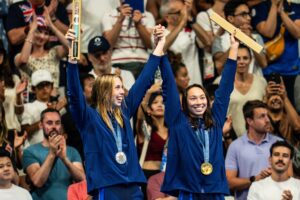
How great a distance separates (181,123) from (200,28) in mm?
4468

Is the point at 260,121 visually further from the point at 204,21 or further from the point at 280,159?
the point at 204,21

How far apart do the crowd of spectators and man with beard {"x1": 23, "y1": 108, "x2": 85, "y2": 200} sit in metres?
0.01

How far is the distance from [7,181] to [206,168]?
7.97ft

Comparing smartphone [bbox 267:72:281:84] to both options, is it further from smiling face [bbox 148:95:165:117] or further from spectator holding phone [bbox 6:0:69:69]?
spectator holding phone [bbox 6:0:69:69]

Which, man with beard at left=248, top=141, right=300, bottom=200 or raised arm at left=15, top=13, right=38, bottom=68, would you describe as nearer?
man with beard at left=248, top=141, right=300, bottom=200

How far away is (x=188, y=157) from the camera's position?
10227 mm

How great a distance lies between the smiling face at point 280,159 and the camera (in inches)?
474

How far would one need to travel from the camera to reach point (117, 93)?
9.88 m

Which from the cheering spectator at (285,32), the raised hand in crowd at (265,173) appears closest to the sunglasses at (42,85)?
the raised hand in crowd at (265,173)

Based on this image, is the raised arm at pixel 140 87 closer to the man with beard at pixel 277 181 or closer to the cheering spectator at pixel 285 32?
the man with beard at pixel 277 181

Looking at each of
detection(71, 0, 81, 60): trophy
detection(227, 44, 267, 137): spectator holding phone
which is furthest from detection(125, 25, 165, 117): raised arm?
detection(227, 44, 267, 137): spectator holding phone

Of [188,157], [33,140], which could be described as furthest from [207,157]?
[33,140]

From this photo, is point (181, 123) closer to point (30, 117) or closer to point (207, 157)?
point (207, 157)

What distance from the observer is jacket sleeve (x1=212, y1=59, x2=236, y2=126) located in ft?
34.0
